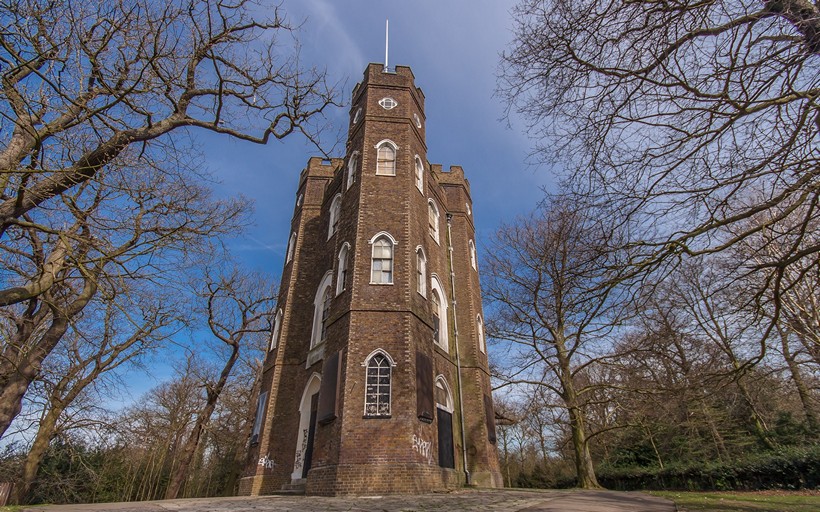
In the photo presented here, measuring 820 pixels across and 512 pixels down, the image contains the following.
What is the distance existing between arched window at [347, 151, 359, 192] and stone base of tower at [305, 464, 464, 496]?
33.0 ft

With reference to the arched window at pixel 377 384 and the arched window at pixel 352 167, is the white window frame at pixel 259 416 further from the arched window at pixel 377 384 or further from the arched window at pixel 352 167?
the arched window at pixel 352 167

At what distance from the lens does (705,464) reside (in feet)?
63.2

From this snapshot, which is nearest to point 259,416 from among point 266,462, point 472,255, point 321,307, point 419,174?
point 266,462

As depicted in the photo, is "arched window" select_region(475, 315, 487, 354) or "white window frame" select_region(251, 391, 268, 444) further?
"arched window" select_region(475, 315, 487, 354)

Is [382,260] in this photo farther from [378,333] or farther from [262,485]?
[262,485]

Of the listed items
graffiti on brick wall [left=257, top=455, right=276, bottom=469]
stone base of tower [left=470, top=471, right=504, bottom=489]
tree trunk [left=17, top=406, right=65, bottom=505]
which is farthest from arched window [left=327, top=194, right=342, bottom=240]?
tree trunk [left=17, top=406, right=65, bottom=505]

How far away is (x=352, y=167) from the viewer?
661 inches

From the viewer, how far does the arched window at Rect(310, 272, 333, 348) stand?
15438mm

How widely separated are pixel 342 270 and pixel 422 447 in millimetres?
6247

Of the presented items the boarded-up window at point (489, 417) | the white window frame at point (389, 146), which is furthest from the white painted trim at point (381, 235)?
the boarded-up window at point (489, 417)

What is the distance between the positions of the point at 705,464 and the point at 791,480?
324 centimetres

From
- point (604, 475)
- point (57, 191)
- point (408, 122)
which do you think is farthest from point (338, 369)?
point (604, 475)

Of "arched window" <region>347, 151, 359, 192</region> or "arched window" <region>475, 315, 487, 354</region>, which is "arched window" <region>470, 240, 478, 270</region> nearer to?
"arched window" <region>475, 315, 487, 354</region>

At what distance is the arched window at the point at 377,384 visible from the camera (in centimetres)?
1106
